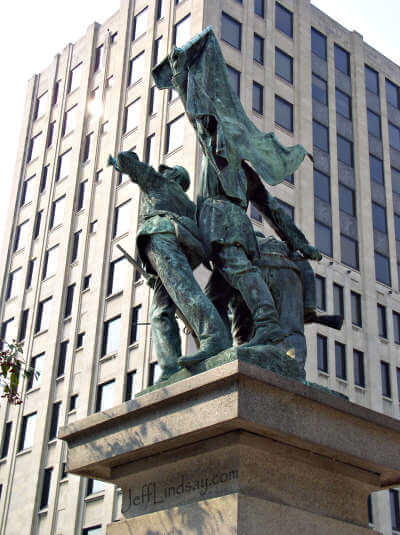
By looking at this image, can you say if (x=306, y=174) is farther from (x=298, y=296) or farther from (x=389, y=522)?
(x=298, y=296)

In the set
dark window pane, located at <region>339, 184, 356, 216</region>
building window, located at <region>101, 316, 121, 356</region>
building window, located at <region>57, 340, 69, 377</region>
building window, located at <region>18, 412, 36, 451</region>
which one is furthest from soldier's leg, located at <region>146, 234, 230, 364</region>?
dark window pane, located at <region>339, 184, 356, 216</region>

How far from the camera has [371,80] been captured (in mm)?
53062

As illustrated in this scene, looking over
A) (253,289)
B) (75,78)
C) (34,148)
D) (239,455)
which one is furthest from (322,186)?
(239,455)

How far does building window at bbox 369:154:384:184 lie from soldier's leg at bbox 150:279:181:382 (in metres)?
43.8

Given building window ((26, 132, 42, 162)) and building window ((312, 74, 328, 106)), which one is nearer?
building window ((312, 74, 328, 106))

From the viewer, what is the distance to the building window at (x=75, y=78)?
53.8 meters

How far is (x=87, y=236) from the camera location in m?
45.7

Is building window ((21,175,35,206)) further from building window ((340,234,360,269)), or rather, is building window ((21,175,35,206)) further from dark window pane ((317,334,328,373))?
dark window pane ((317,334,328,373))

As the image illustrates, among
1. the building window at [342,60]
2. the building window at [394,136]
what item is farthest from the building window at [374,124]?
the building window at [342,60]

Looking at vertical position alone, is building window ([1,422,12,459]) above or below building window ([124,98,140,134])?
below

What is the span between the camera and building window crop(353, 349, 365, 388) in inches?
1628

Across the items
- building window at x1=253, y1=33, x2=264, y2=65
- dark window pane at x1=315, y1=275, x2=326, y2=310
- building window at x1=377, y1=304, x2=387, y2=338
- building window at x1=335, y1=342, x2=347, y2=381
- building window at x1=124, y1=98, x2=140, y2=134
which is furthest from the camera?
building window at x1=124, y1=98, x2=140, y2=134

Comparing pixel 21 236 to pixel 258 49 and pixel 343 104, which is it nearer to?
pixel 258 49

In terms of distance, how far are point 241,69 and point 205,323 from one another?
39313 mm
